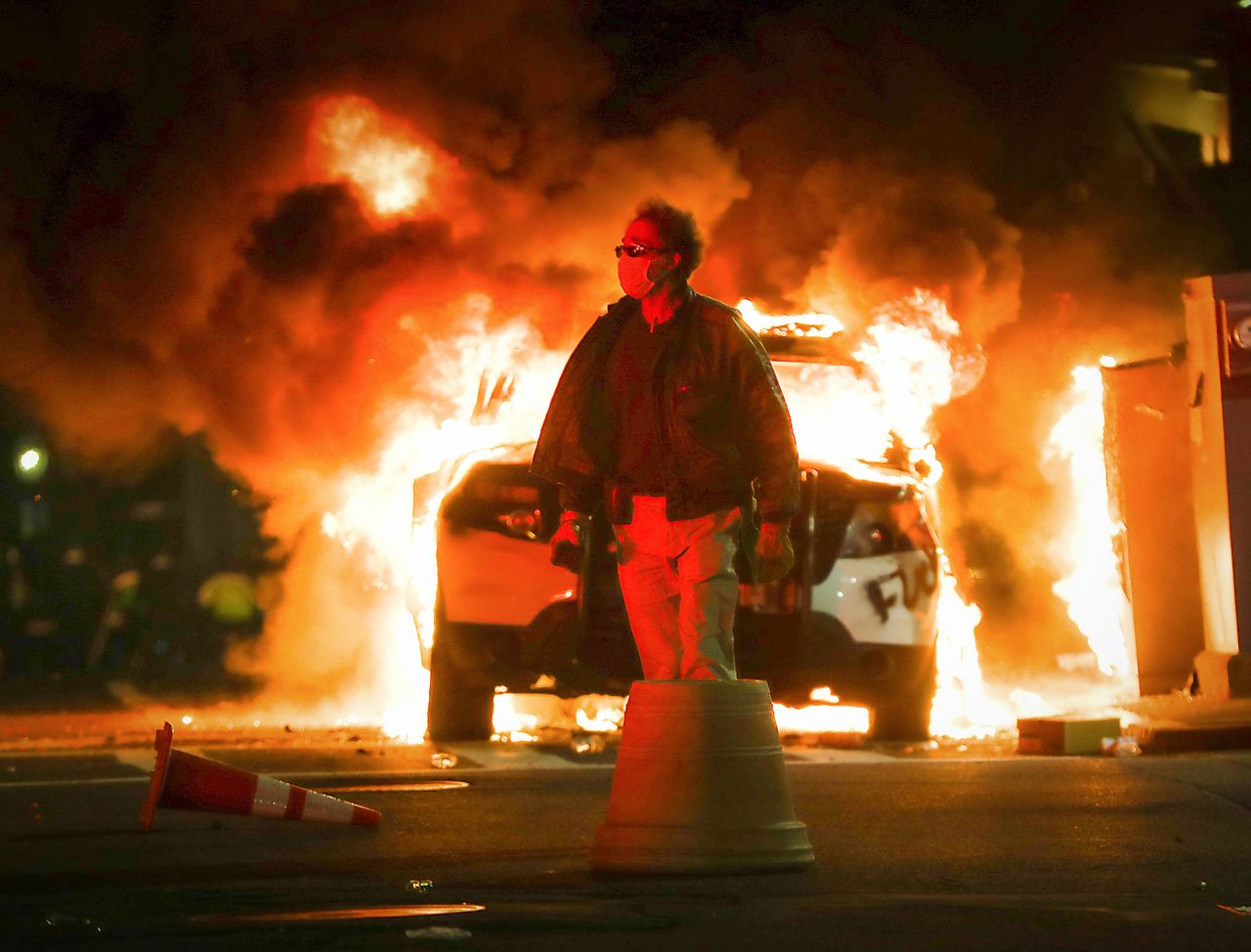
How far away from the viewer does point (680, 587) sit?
5586 millimetres

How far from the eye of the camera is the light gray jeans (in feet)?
18.0

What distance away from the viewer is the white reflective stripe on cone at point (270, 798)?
577cm

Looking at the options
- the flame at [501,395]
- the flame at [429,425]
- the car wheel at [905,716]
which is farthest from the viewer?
the flame at [429,425]

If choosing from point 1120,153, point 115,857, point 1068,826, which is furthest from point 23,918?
point 1120,153

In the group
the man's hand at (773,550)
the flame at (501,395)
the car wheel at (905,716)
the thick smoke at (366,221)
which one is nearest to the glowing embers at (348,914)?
the man's hand at (773,550)

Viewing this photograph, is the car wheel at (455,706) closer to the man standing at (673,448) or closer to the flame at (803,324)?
the man standing at (673,448)

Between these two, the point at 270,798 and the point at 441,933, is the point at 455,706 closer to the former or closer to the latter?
the point at 270,798

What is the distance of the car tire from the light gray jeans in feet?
12.5

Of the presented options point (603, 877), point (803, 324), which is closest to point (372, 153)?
point (803, 324)

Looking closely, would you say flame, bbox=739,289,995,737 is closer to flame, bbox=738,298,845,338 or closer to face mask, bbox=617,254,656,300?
flame, bbox=738,298,845,338

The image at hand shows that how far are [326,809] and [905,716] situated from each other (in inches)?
176

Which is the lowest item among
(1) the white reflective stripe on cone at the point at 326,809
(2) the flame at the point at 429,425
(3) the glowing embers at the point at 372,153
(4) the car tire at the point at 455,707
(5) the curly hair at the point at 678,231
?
(1) the white reflective stripe on cone at the point at 326,809

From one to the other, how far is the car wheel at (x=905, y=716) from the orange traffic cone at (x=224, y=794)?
4.23 m

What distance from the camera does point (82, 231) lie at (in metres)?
14.6
